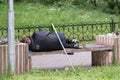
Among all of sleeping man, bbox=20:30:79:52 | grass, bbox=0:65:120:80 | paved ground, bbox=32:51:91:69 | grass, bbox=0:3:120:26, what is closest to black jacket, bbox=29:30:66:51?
sleeping man, bbox=20:30:79:52

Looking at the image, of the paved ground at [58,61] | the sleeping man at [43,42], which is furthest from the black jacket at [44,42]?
the paved ground at [58,61]

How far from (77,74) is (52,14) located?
10.3m

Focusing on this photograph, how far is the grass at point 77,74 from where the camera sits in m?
7.75

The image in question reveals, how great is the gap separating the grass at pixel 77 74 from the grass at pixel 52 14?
8.05 metres

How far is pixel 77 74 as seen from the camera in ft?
27.0

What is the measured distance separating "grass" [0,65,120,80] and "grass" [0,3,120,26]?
8.05 meters

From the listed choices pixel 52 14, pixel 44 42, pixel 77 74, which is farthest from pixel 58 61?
pixel 52 14

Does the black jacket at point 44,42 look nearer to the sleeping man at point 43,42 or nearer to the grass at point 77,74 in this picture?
the sleeping man at point 43,42

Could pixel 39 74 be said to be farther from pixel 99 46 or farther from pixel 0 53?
pixel 99 46

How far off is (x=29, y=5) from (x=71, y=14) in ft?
8.47

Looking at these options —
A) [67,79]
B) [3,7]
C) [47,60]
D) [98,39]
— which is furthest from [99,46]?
[3,7]

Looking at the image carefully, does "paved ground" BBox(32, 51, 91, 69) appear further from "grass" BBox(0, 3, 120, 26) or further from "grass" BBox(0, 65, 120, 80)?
"grass" BBox(0, 3, 120, 26)

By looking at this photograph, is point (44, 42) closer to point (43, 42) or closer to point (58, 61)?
point (43, 42)

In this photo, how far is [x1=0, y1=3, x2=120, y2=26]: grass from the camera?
17266 millimetres
